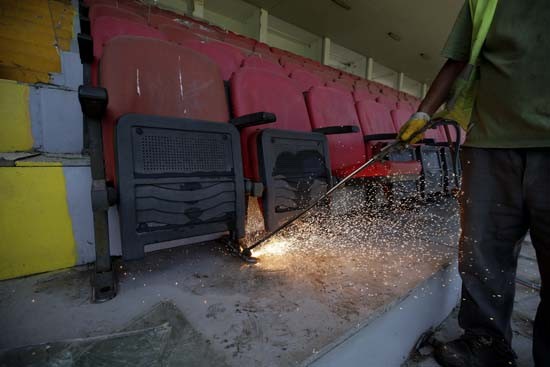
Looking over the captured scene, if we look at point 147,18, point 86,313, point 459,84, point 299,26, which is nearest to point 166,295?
point 86,313

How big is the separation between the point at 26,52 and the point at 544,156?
1308mm

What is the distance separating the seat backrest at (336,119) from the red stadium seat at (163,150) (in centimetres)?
49

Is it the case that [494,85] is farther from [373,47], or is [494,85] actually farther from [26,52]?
[373,47]

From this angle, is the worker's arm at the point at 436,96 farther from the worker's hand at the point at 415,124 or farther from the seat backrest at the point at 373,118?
the seat backrest at the point at 373,118

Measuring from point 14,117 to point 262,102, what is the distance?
0.65 metres

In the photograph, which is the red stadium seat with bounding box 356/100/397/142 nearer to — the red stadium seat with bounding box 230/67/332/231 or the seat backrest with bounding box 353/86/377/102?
the seat backrest with bounding box 353/86/377/102

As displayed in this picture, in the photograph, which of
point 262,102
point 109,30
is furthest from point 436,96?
point 109,30

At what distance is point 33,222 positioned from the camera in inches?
20.2

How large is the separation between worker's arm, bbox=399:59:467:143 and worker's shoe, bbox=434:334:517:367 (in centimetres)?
46

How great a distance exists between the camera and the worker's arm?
23.1 inches

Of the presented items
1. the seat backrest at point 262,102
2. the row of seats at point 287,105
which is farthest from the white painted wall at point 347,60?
the seat backrest at point 262,102

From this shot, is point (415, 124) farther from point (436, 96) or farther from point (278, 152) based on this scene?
point (278, 152)

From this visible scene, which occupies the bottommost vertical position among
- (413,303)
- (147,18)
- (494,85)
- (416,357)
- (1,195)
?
(416,357)

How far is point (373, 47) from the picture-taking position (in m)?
4.29
